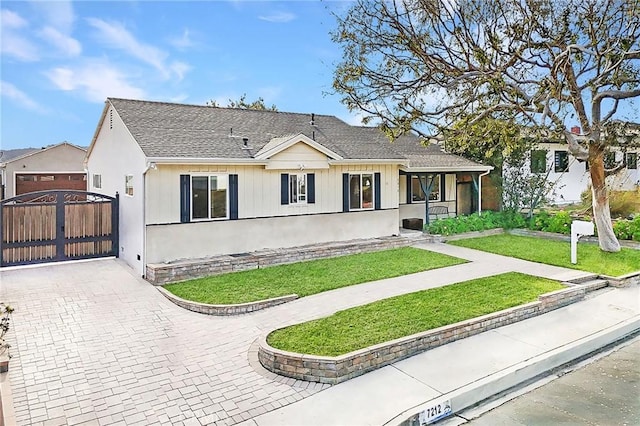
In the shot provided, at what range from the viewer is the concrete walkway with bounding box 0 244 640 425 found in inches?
225

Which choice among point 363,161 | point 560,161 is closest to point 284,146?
point 363,161

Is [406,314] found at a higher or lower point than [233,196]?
lower

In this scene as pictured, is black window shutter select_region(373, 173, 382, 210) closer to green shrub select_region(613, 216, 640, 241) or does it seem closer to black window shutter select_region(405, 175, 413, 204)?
black window shutter select_region(405, 175, 413, 204)

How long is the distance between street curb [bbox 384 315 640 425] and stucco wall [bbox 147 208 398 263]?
28.7ft

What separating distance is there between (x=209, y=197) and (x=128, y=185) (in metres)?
2.60

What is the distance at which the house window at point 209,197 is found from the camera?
512 inches

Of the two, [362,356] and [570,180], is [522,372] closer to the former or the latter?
[362,356]

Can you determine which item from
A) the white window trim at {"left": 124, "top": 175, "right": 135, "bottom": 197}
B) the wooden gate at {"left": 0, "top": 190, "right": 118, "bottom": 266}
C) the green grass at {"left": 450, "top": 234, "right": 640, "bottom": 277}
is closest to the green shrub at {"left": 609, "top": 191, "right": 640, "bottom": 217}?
the green grass at {"left": 450, "top": 234, "right": 640, "bottom": 277}

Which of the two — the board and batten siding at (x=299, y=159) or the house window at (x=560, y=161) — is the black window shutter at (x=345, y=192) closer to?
the board and batten siding at (x=299, y=159)

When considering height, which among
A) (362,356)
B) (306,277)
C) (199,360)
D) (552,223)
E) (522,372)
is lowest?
(522,372)

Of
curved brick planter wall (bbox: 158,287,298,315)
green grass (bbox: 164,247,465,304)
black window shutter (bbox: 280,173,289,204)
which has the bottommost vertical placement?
curved brick planter wall (bbox: 158,287,298,315)

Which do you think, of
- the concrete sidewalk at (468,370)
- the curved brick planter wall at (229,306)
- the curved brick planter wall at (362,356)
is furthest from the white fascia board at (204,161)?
the concrete sidewalk at (468,370)

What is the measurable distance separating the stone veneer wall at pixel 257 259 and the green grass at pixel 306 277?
32cm

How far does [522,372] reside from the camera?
6.96 meters
